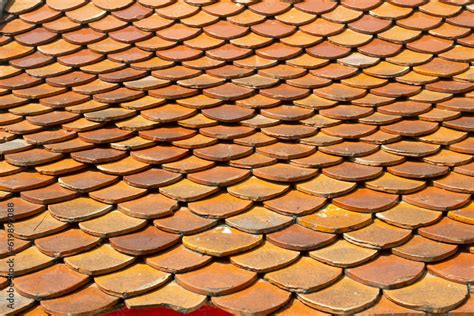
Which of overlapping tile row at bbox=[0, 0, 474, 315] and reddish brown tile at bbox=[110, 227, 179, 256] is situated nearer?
overlapping tile row at bbox=[0, 0, 474, 315]

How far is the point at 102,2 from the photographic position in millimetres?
4836

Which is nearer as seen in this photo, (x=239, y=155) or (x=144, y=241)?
(x=144, y=241)

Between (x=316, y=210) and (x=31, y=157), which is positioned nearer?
(x=316, y=210)

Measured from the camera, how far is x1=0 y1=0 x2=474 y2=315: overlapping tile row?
3.35 meters

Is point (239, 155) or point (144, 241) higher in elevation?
point (239, 155)

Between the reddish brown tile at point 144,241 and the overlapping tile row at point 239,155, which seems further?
the reddish brown tile at point 144,241

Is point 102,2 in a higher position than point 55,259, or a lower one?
higher

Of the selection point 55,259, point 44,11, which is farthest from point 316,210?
point 44,11

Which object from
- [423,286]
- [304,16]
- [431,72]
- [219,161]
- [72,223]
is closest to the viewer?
[423,286]

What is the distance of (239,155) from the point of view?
3.96 metres

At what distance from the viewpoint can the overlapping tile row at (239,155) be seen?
3.35m

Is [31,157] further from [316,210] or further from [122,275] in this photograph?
[316,210]

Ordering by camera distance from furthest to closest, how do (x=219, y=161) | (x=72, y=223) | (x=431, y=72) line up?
(x=431, y=72), (x=219, y=161), (x=72, y=223)

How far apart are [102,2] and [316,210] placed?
208 cm
